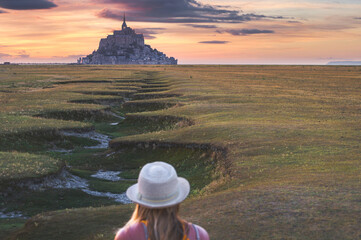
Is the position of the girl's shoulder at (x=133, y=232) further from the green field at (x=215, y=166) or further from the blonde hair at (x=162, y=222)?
the green field at (x=215, y=166)

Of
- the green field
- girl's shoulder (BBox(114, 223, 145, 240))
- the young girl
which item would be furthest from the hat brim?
the green field

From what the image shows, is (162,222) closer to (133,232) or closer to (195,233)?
(133,232)

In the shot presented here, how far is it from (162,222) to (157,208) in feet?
0.63

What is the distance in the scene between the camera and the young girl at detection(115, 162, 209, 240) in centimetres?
519

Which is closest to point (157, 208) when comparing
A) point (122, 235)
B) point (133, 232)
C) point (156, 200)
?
Answer: point (156, 200)

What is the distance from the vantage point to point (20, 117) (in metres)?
43.6

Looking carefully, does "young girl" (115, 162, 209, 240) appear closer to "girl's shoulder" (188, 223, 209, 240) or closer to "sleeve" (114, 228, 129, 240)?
"sleeve" (114, 228, 129, 240)

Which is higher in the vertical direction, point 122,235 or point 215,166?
point 122,235

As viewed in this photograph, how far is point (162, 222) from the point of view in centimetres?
525

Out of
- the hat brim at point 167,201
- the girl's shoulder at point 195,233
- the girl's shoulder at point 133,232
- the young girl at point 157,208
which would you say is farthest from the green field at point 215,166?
the girl's shoulder at point 133,232

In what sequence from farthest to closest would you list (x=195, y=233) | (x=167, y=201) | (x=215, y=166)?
(x=215, y=166) < (x=195, y=233) < (x=167, y=201)

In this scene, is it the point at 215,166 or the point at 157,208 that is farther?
the point at 215,166

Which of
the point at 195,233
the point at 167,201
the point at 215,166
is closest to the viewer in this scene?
the point at 167,201

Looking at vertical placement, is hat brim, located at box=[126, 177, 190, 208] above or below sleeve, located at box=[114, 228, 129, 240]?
above
